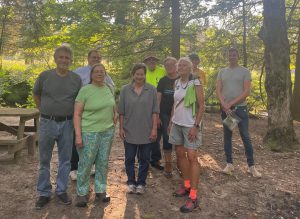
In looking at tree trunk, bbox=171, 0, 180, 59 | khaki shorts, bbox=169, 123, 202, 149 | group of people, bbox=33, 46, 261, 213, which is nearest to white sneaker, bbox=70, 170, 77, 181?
group of people, bbox=33, 46, 261, 213

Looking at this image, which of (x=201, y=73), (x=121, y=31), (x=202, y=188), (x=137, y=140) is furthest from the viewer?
(x=121, y=31)

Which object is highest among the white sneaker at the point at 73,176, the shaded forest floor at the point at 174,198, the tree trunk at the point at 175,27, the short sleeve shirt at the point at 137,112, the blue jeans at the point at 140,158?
the tree trunk at the point at 175,27

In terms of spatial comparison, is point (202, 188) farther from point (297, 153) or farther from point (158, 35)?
point (158, 35)

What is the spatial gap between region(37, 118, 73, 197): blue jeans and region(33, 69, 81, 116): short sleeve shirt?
161mm

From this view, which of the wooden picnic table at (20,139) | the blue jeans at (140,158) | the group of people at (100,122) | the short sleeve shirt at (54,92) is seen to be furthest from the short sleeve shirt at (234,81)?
the wooden picnic table at (20,139)

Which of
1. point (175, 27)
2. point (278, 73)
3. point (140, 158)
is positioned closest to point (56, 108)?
point (140, 158)

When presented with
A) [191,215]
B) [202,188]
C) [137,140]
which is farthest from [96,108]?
[202,188]

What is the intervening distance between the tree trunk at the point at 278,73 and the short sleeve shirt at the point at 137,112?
3.93m

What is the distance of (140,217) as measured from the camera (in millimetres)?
4379

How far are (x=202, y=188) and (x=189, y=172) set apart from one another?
65 cm

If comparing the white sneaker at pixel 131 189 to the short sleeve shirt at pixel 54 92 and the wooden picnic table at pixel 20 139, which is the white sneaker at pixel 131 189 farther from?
the wooden picnic table at pixel 20 139

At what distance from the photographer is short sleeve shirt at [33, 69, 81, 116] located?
4383mm

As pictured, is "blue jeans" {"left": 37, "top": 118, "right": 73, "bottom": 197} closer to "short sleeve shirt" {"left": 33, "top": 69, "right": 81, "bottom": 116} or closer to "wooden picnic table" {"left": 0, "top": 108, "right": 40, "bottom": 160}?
"short sleeve shirt" {"left": 33, "top": 69, "right": 81, "bottom": 116}

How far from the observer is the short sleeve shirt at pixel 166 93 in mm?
5750
